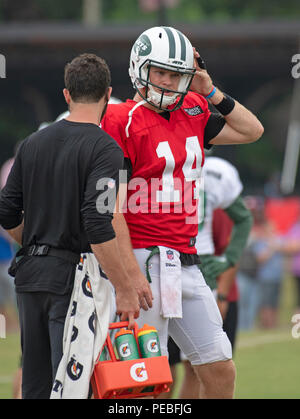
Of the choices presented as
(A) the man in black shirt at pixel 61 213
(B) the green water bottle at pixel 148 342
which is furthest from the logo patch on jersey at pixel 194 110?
(B) the green water bottle at pixel 148 342

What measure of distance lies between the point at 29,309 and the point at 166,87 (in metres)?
1.39

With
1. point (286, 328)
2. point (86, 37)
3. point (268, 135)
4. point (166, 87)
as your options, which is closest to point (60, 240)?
point (166, 87)

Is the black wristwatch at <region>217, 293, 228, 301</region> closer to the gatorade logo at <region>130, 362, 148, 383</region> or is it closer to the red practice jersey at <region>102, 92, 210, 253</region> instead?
the red practice jersey at <region>102, 92, 210, 253</region>

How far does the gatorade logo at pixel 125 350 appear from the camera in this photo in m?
4.55

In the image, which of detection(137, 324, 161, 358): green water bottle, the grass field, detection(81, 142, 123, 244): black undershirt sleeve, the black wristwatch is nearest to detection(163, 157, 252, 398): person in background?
the black wristwatch

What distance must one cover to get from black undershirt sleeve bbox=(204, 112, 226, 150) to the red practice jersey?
8 cm

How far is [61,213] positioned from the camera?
182 inches

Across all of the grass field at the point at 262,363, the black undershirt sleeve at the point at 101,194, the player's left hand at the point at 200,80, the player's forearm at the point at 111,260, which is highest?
the player's left hand at the point at 200,80

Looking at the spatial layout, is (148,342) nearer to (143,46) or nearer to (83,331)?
(83,331)

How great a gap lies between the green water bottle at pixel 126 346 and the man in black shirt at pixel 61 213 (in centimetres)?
9

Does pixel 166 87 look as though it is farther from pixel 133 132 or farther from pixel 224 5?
pixel 224 5

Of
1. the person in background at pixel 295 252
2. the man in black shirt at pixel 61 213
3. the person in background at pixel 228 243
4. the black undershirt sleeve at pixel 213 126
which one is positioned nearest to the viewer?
the man in black shirt at pixel 61 213

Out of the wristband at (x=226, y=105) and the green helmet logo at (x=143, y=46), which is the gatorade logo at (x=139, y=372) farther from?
the green helmet logo at (x=143, y=46)

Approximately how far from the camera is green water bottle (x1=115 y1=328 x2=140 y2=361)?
14.9ft
